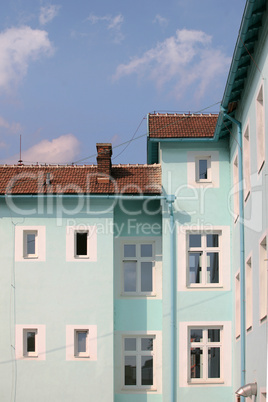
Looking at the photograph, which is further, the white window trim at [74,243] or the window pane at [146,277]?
the window pane at [146,277]

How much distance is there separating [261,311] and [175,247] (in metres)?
6.68

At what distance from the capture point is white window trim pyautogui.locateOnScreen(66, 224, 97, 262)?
25.1m

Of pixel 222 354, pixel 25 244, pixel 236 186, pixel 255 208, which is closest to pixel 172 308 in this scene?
pixel 222 354

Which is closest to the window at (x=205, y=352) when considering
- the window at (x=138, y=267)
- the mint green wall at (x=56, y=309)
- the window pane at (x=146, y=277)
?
the window pane at (x=146, y=277)

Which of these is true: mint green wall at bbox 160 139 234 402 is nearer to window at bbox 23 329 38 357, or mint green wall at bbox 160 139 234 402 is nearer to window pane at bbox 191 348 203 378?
window pane at bbox 191 348 203 378

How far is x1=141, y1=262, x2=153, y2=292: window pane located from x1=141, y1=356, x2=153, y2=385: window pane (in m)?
2.20

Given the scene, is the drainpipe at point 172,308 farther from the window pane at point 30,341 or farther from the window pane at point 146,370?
the window pane at point 30,341

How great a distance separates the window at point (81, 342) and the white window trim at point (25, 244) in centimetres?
261

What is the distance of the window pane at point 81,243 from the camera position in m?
25.4

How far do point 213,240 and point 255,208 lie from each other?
5.70 m

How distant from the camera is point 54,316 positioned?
24.8 metres

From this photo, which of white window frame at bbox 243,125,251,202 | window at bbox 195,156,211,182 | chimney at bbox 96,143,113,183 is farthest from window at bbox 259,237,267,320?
chimney at bbox 96,143,113,183

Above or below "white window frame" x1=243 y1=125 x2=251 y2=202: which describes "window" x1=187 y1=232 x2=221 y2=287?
below

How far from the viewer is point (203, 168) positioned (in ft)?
84.7
